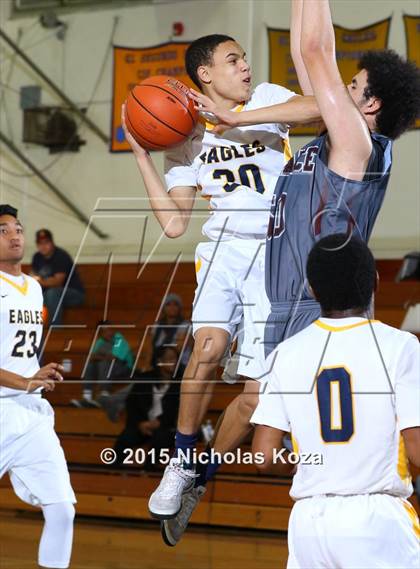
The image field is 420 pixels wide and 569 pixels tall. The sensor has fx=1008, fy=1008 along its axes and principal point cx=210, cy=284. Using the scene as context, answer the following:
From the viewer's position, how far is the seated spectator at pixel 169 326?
6.92 metres

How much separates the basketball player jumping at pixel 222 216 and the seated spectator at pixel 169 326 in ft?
9.15

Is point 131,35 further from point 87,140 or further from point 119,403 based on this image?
point 119,403

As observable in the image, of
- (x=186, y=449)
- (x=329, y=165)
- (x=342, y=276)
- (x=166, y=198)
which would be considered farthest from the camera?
(x=166, y=198)

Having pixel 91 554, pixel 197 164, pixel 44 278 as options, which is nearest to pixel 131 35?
pixel 44 278

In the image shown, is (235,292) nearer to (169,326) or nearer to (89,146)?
(169,326)

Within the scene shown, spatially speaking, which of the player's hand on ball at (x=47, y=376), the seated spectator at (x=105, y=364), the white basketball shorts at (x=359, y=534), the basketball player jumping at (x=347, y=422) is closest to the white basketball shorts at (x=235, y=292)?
the player's hand on ball at (x=47, y=376)

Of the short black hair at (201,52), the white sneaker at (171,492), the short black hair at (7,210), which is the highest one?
the short black hair at (201,52)

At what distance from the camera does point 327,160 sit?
3.51 m

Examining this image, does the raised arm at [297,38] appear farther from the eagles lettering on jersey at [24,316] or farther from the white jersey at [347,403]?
the eagles lettering on jersey at [24,316]

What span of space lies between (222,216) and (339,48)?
3764 millimetres

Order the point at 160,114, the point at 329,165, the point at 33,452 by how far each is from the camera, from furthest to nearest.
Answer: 1. the point at 33,452
2. the point at 160,114
3. the point at 329,165

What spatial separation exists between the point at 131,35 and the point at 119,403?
454cm

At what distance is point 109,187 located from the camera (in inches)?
424

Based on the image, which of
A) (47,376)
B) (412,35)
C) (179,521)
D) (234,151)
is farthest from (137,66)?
(179,521)
